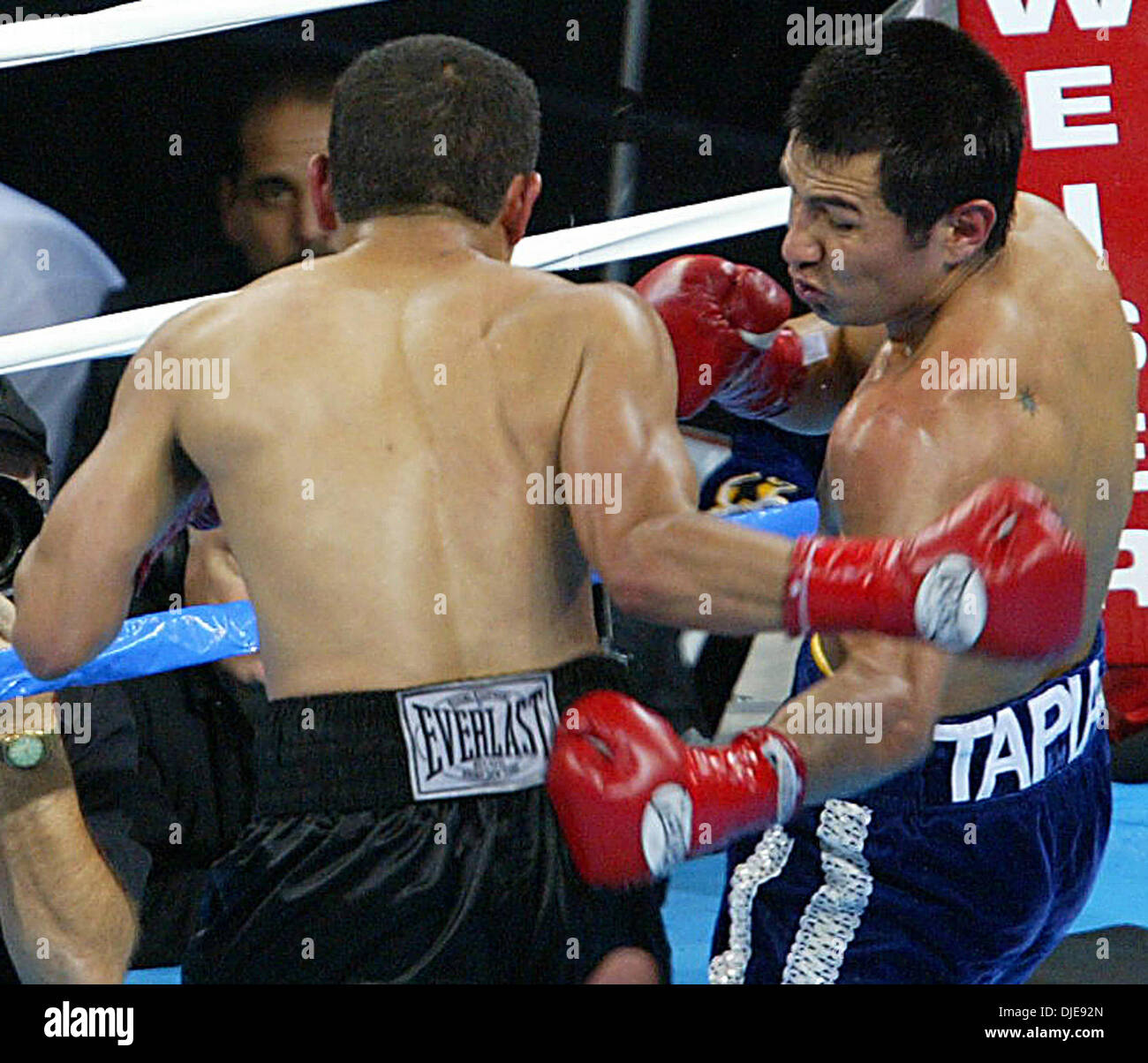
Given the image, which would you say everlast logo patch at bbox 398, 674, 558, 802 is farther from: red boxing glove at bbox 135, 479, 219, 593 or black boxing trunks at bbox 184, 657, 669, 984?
red boxing glove at bbox 135, 479, 219, 593

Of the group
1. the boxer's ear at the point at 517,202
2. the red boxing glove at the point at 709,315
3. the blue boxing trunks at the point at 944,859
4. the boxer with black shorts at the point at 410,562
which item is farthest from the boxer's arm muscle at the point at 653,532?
the red boxing glove at the point at 709,315

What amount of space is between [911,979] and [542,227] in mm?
2465

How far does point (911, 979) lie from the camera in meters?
1.86

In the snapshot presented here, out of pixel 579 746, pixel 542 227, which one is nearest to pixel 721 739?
pixel 542 227

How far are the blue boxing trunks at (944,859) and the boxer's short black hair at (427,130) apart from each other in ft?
2.47

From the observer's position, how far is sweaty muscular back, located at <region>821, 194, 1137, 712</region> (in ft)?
5.76

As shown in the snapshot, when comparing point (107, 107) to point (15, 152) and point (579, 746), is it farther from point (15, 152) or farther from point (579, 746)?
point (579, 746)

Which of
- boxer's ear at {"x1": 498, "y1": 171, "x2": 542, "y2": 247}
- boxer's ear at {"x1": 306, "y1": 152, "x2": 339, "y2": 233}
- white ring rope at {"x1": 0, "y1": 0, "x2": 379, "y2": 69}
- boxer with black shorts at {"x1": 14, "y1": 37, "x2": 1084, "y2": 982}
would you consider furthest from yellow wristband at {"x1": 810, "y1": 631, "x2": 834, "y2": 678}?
white ring rope at {"x1": 0, "y1": 0, "x2": 379, "y2": 69}

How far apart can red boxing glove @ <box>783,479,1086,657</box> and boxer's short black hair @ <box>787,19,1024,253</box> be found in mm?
495

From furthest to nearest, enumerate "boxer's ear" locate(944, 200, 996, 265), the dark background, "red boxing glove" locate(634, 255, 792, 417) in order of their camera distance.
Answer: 1. the dark background
2. "red boxing glove" locate(634, 255, 792, 417)
3. "boxer's ear" locate(944, 200, 996, 265)

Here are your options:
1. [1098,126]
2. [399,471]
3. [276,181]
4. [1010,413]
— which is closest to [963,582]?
[1010,413]

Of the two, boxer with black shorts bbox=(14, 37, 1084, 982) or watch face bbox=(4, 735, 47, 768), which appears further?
watch face bbox=(4, 735, 47, 768)

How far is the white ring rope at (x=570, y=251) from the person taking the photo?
2.83 meters

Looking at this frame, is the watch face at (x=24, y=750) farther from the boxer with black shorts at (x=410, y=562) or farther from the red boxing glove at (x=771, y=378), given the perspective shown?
the red boxing glove at (x=771, y=378)
